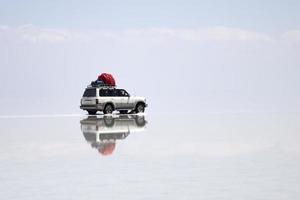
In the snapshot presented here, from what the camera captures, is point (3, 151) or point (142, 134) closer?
point (3, 151)

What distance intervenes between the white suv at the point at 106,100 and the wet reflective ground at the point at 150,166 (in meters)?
19.8

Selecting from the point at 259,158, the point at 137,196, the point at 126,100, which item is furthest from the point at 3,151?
the point at 126,100

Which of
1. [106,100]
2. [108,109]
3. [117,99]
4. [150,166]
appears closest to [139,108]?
[117,99]

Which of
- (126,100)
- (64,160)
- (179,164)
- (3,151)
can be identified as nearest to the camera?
(179,164)

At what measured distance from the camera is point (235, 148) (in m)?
19.7

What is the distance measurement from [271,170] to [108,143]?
329 inches

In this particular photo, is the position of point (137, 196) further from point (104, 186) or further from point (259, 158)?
point (259, 158)

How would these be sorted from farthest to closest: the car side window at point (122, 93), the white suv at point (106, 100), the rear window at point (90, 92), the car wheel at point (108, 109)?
1. the car side window at point (122, 93)
2. the car wheel at point (108, 109)
3. the rear window at point (90, 92)
4. the white suv at point (106, 100)

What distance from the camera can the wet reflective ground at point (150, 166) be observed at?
459 inches

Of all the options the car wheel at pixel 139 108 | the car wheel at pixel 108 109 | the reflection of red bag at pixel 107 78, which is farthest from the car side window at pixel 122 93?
the reflection of red bag at pixel 107 78

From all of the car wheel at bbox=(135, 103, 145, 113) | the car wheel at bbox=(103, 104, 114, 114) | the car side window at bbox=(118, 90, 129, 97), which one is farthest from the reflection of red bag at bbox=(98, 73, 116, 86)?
the car wheel at bbox=(103, 104, 114, 114)

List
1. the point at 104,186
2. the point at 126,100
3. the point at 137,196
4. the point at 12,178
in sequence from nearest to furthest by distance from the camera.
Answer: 1. the point at 137,196
2. the point at 104,186
3. the point at 12,178
4. the point at 126,100

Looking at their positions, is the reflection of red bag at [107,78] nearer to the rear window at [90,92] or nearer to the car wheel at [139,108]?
the car wheel at [139,108]

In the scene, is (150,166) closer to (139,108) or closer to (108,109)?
(108,109)
